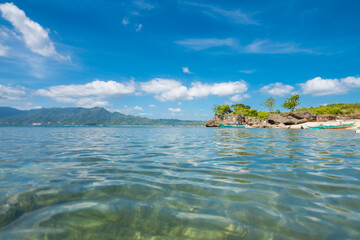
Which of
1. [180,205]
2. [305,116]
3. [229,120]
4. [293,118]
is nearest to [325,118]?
[305,116]

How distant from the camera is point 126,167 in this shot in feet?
20.7

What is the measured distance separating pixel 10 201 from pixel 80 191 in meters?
1.20

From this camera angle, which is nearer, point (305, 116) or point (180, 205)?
point (180, 205)

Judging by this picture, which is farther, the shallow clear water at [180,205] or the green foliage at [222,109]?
the green foliage at [222,109]

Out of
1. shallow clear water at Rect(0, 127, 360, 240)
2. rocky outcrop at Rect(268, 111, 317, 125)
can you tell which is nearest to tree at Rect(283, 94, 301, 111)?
rocky outcrop at Rect(268, 111, 317, 125)

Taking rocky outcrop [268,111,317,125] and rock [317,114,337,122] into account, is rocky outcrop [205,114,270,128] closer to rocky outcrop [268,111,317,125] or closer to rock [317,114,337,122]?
rocky outcrop [268,111,317,125]

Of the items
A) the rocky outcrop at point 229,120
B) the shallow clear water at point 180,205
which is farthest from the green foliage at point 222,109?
the shallow clear water at point 180,205

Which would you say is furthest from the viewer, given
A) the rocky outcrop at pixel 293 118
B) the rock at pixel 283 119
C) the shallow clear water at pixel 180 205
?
the rock at pixel 283 119

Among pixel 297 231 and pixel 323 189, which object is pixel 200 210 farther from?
pixel 323 189

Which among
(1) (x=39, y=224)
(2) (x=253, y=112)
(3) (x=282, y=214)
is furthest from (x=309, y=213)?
(2) (x=253, y=112)

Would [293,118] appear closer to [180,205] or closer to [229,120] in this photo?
[229,120]

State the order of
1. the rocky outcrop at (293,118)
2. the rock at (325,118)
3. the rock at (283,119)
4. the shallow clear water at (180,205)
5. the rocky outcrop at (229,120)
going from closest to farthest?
the shallow clear water at (180,205)
the rocky outcrop at (293,118)
the rock at (283,119)
the rock at (325,118)
the rocky outcrop at (229,120)

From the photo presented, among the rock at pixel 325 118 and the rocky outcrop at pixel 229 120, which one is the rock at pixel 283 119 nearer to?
the rock at pixel 325 118

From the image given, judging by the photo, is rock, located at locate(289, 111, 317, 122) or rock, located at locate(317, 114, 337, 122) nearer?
rock, located at locate(289, 111, 317, 122)
